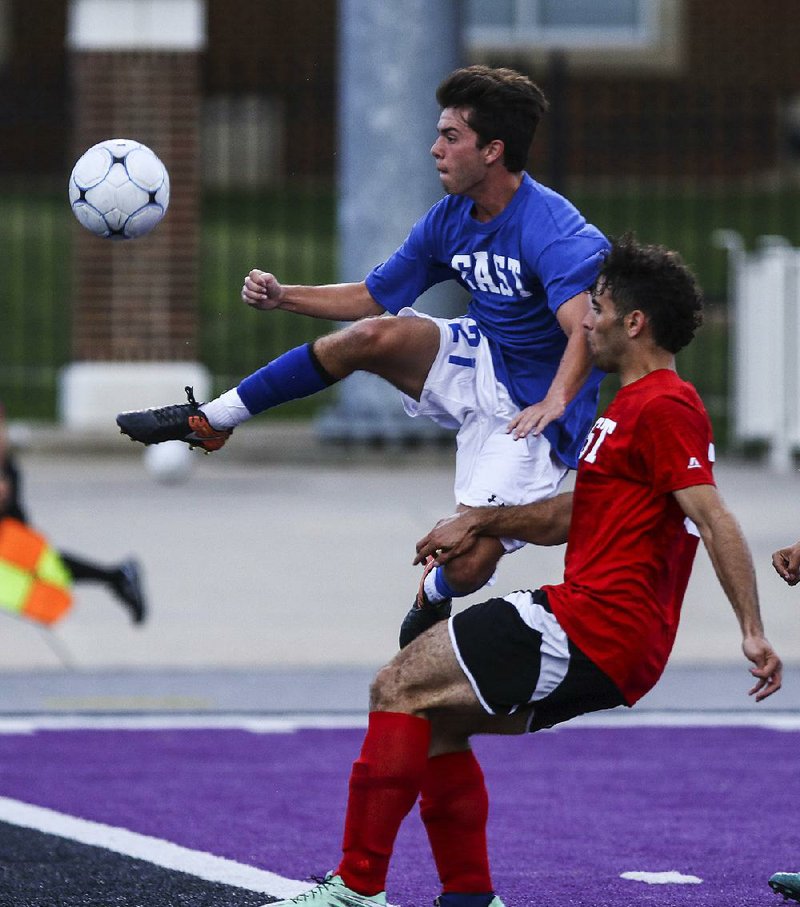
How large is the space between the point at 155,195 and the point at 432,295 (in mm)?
10025

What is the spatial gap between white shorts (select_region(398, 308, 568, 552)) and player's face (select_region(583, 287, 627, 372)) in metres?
0.82

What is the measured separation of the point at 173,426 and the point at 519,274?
116cm

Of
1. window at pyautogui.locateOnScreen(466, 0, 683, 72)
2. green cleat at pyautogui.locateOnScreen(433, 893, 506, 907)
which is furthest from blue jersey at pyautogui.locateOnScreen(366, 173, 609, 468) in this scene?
window at pyautogui.locateOnScreen(466, 0, 683, 72)

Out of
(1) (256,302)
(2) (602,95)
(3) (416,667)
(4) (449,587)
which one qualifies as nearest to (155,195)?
(1) (256,302)

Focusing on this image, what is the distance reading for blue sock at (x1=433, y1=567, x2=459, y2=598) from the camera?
21.9ft

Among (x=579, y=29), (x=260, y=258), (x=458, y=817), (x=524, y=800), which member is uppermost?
(x=579, y=29)

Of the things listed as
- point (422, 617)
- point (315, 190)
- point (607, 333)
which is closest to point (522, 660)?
point (607, 333)

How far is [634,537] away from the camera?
5.70 meters

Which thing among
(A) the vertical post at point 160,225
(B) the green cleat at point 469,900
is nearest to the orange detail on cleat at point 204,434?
(B) the green cleat at point 469,900

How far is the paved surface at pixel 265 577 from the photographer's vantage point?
11039 mm

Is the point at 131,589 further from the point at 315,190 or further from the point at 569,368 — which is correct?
the point at 315,190

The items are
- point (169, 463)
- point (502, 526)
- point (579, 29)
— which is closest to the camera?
point (502, 526)

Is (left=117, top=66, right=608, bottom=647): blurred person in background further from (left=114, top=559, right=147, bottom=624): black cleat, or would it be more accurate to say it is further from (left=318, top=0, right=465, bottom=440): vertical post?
(left=318, top=0, right=465, bottom=440): vertical post

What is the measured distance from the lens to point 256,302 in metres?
6.81
